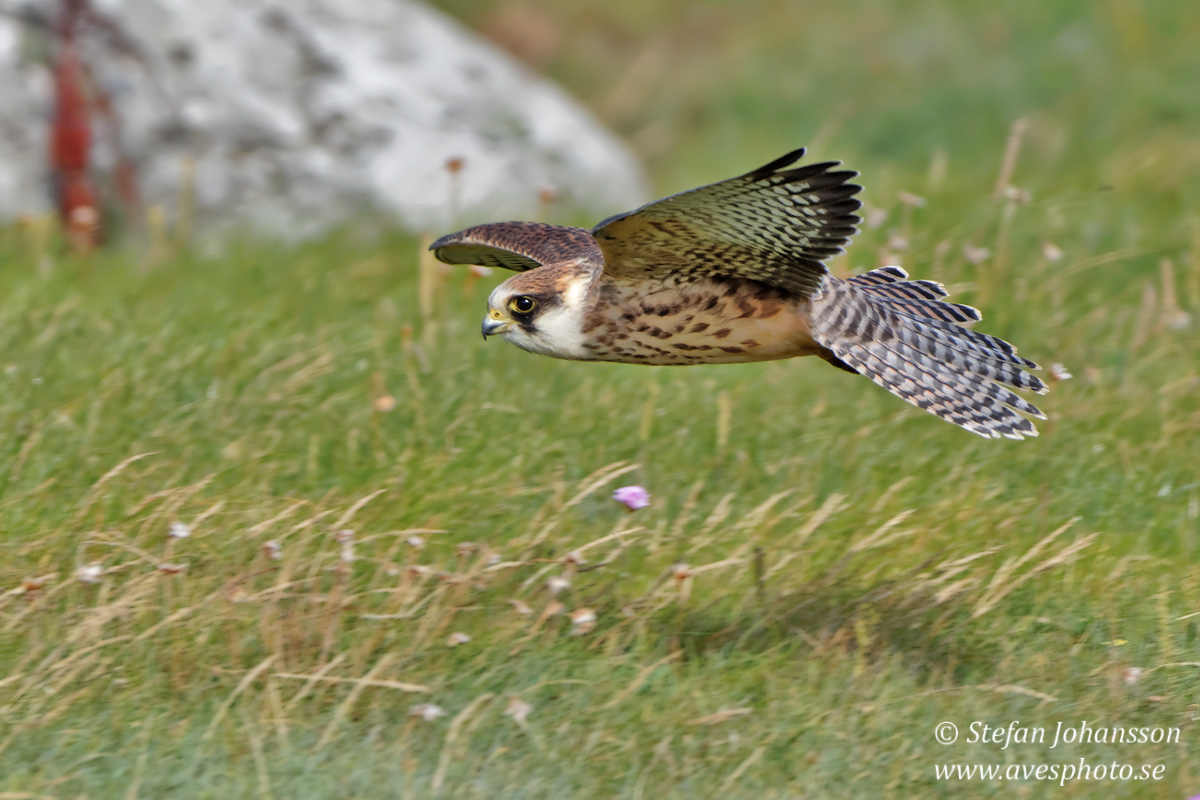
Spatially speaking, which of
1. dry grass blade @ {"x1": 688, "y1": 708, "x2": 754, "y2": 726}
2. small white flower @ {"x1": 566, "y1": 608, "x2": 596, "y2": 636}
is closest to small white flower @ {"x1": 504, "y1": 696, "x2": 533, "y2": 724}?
small white flower @ {"x1": 566, "y1": 608, "x2": 596, "y2": 636}

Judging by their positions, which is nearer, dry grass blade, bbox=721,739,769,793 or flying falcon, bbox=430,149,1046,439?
dry grass blade, bbox=721,739,769,793

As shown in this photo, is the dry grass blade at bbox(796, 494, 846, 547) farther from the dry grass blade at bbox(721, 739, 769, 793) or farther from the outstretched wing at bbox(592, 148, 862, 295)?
the dry grass blade at bbox(721, 739, 769, 793)

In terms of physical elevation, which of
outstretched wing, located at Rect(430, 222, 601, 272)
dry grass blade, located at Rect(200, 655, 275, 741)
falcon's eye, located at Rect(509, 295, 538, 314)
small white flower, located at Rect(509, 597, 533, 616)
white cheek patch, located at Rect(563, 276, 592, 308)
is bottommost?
dry grass blade, located at Rect(200, 655, 275, 741)

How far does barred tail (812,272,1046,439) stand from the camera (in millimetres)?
4320

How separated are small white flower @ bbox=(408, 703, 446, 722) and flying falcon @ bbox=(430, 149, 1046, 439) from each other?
114 centimetres

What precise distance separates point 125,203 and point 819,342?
15.9 feet

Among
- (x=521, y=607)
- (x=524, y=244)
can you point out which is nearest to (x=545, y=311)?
(x=524, y=244)

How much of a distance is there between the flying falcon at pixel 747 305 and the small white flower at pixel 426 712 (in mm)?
1135

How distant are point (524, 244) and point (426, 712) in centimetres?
170

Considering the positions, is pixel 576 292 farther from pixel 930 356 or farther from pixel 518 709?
pixel 518 709

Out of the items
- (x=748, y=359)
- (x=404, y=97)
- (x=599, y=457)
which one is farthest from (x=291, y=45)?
(x=748, y=359)

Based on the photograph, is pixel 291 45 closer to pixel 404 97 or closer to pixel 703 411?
pixel 404 97

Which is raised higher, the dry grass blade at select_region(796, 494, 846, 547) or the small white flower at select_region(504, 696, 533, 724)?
the dry grass blade at select_region(796, 494, 846, 547)

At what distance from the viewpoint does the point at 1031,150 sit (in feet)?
28.6
